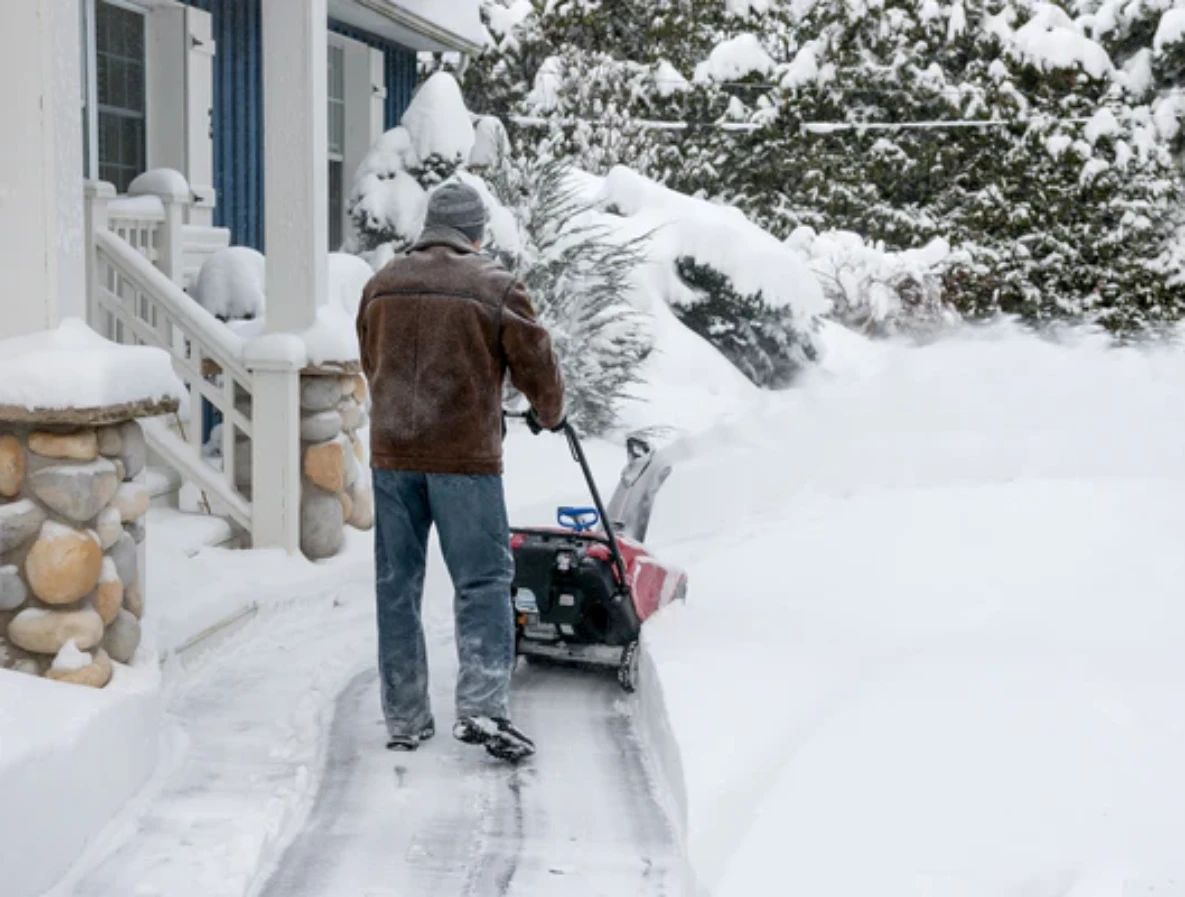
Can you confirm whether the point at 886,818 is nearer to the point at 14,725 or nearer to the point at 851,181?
the point at 14,725

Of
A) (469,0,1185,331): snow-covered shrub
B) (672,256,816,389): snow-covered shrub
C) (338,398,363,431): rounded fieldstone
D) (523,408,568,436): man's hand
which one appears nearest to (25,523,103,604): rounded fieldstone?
(523,408,568,436): man's hand

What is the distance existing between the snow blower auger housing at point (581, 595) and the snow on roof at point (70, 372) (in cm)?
163

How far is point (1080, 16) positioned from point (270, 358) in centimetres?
2112

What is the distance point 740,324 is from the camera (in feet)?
50.1

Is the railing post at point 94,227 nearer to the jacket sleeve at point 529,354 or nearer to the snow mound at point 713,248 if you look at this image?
the jacket sleeve at point 529,354

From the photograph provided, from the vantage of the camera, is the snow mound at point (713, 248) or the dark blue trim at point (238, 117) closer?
the dark blue trim at point (238, 117)

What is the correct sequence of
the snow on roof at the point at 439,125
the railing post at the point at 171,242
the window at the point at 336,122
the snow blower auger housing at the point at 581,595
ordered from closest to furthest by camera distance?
the snow blower auger housing at the point at 581,595, the railing post at the point at 171,242, the snow on roof at the point at 439,125, the window at the point at 336,122

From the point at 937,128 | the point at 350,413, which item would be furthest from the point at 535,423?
the point at 937,128

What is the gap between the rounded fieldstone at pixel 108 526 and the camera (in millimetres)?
4641

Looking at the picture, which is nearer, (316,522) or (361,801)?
(361,801)

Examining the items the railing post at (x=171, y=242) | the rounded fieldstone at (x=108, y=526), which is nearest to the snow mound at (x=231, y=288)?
the railing post at (x=171, y=242)

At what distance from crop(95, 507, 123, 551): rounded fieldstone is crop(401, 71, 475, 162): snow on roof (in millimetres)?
7922

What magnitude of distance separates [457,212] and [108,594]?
1541 millimetres

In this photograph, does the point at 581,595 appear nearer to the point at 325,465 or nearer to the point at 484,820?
the point at 484,820
